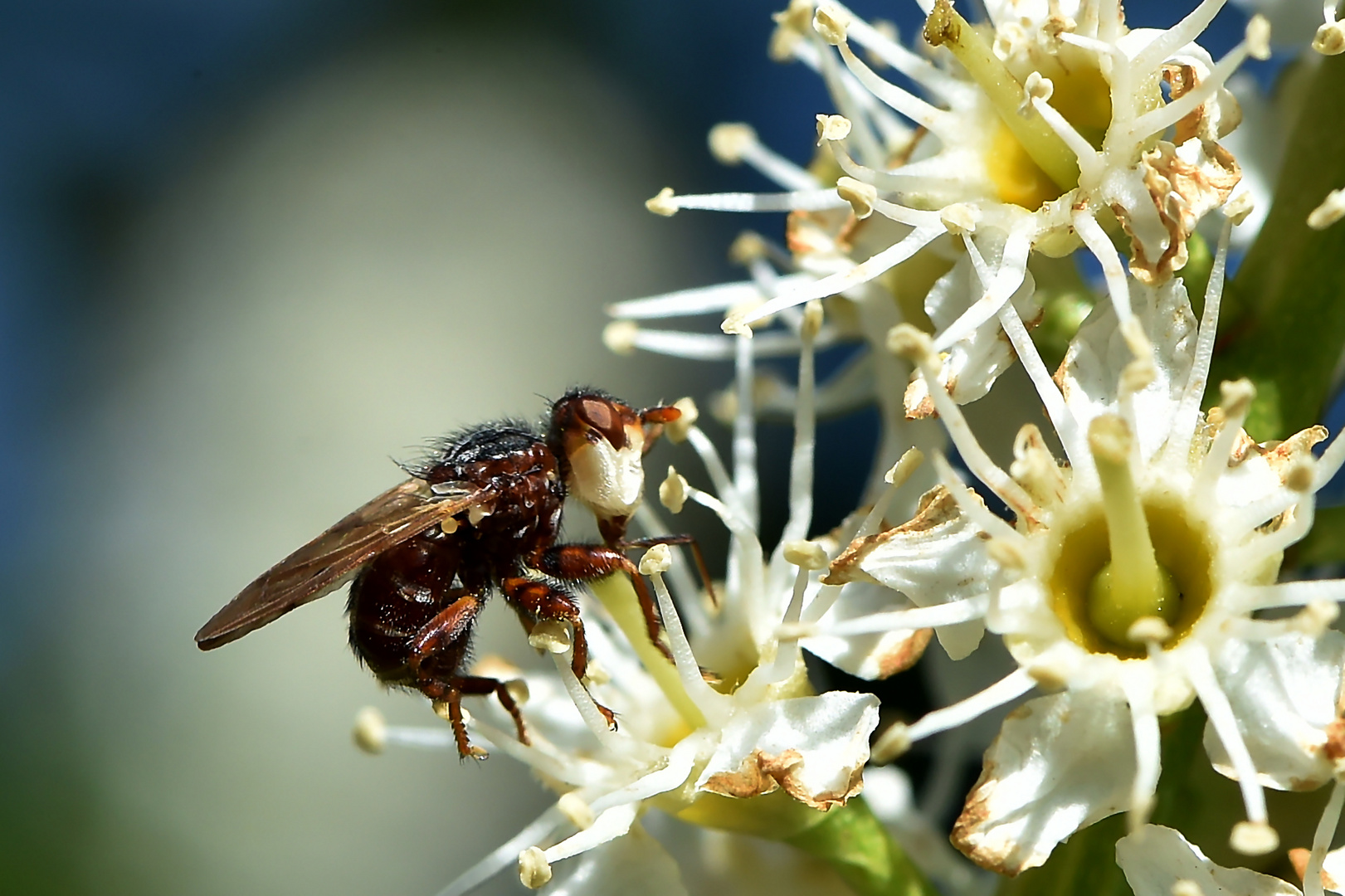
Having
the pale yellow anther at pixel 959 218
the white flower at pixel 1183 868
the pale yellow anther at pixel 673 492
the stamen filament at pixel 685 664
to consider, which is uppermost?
the pale yellow anther at pixel 959 218

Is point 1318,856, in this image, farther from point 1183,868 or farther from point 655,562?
point 655,562

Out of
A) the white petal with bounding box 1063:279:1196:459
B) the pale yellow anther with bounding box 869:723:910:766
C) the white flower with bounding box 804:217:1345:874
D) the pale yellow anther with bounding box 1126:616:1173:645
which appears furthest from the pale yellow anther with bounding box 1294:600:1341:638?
the pale yellow anther with bounding box 869:723:910:766

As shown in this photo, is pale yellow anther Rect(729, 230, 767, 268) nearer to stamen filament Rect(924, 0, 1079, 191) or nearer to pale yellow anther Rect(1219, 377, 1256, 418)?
stamen filament Rect(924, 0, 1079, 191)

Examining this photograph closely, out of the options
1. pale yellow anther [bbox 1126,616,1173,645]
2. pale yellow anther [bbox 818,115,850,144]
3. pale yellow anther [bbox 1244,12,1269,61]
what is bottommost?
pale yellow anther [bbox 1126,616,1173,645]

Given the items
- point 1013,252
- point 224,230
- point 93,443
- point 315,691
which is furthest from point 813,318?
point 224,230

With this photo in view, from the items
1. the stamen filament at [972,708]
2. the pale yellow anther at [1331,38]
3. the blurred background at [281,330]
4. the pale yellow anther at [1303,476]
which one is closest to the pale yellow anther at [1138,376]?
the pale yellow anther at [1303,476]

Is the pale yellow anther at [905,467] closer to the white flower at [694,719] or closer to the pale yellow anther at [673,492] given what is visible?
the white flower at [694,719]
